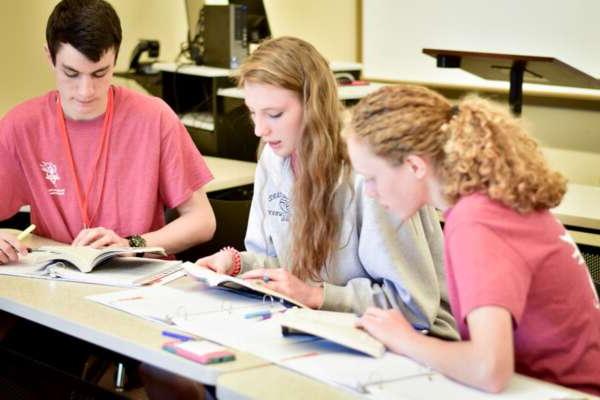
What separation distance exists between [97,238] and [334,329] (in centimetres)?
90

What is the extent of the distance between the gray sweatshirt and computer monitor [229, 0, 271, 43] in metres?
2.08

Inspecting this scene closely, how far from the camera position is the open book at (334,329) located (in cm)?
157

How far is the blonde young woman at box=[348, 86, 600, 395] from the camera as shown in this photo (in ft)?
4.68

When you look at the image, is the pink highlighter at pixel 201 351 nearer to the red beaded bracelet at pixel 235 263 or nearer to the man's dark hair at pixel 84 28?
the red beaded bracelet at pixel 235 263

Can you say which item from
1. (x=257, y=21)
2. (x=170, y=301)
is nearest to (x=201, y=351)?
(x=170, y=301)

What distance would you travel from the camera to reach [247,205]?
301cm

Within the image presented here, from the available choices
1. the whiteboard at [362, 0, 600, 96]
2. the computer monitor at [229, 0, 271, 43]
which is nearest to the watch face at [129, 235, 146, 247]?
the computer monitor at [229, 0, 271, 43]

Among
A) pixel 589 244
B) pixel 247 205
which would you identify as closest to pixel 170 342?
pixel 247 205

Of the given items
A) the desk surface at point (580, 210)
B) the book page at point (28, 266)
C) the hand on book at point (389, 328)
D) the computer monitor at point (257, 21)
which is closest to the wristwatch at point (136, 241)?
the book page at point (28, 266)

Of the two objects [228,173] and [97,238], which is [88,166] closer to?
[97,238]

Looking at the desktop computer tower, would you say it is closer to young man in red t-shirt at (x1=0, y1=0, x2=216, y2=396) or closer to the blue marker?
young man in red t-shirt at (x1=0, y1=0, x2=216, y2=396)

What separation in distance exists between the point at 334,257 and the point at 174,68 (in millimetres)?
2148

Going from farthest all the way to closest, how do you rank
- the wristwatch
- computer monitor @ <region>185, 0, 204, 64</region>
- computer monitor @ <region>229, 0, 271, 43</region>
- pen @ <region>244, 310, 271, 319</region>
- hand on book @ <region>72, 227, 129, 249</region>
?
computer monitor @ <region>185, 0, 204, 64</region>
computer monitor @ <region>229, 0, 271, 43</region>
the wristwatch
hand on book @ <region>72, 227, 129, 249</region>
pen @ <region>244, 310, 271, 319</region>

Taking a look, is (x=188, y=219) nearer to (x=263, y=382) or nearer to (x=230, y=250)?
(x=230, y=250)
